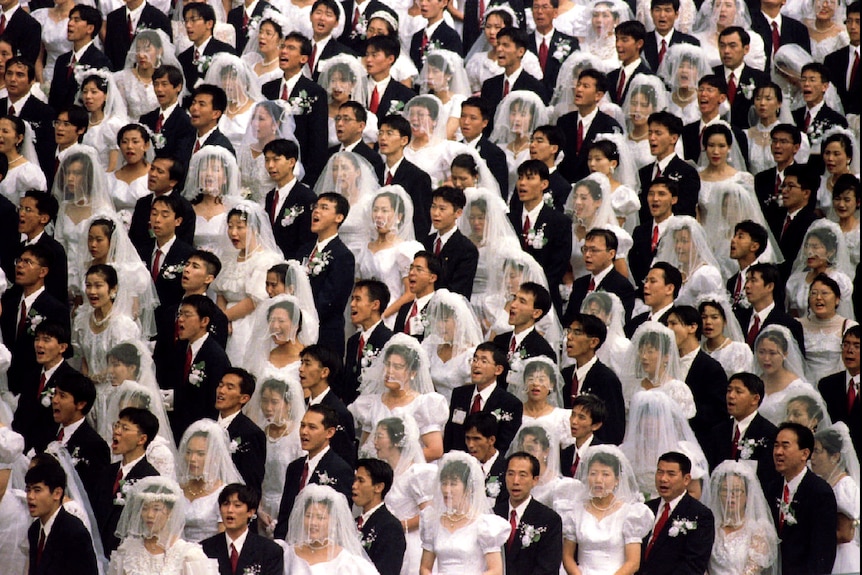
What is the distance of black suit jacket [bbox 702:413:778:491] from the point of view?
8586 millimetres

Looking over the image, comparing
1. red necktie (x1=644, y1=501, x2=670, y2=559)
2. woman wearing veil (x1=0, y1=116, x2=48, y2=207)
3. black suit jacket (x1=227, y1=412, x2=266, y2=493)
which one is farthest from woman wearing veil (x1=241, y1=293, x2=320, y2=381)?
red necktie (x1=644, y1=501, x2=670, y2=559)

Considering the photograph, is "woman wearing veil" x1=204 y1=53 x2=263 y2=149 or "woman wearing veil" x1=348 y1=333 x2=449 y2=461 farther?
"woman wearing veil" x1=204 y1=53 x2=263 y2=149

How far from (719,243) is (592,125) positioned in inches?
41.5

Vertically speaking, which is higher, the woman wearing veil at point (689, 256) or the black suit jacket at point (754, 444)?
the woman wearing veil at point (689, 256)

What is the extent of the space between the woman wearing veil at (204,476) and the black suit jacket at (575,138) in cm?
308

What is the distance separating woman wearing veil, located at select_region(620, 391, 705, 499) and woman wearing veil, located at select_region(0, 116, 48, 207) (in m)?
3.43

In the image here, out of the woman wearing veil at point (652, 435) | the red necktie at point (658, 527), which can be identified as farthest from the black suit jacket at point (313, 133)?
the red necktie at point (658, 527)

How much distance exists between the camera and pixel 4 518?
8.00 metres

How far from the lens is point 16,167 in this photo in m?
9.73

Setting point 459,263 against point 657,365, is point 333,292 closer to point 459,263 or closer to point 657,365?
point 459,263

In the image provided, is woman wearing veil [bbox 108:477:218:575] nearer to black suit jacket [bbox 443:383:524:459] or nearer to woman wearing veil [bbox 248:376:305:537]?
woman wearing veil [bbox 248:376:305:537]

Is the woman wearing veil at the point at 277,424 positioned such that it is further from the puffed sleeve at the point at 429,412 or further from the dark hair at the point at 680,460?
the dark hair at the point at 680,460

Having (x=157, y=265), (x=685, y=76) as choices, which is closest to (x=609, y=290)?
(x=685, y=76)

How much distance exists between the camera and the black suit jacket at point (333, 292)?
9.07 m
